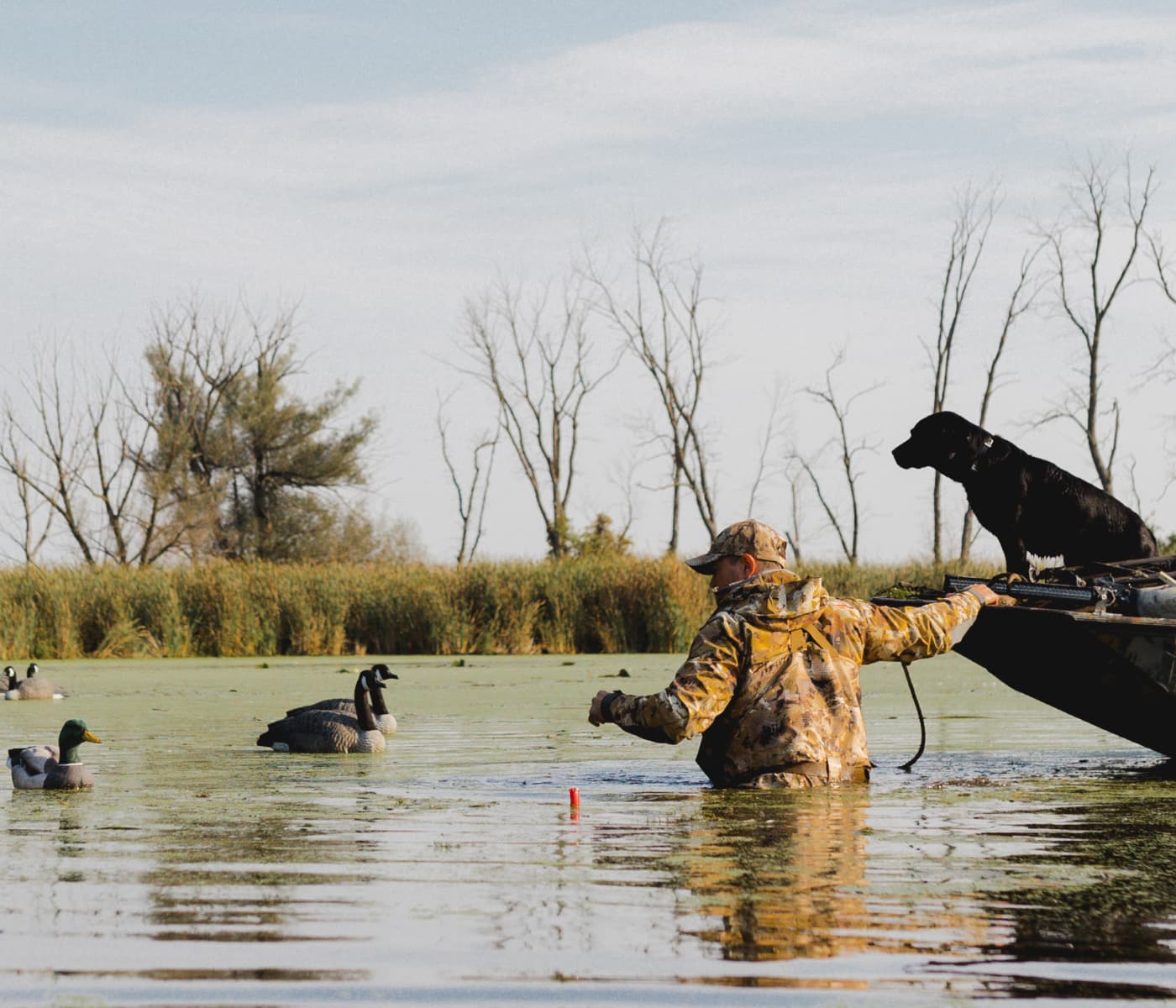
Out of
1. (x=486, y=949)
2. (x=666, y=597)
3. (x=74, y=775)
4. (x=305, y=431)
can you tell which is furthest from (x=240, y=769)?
(x=305, y=431)

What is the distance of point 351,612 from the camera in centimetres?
2592

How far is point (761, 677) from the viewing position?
6.97 m

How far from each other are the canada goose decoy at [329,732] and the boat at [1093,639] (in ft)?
11.0

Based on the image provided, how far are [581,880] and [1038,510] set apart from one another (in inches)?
186

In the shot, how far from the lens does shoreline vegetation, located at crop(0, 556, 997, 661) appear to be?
82.3 feet

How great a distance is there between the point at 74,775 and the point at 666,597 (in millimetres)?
17624

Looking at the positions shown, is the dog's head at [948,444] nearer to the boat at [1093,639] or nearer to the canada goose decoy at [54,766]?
the boat at [1093,639]

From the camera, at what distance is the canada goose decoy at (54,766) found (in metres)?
7.74

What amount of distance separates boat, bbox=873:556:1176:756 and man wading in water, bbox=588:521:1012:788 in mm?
620

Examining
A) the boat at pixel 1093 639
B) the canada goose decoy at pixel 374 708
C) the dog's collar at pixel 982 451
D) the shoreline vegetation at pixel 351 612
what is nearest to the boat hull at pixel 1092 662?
the boat at pixel 1093 639

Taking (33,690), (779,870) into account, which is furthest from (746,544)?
(33,690)

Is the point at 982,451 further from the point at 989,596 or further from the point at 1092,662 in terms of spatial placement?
the point at 989,596

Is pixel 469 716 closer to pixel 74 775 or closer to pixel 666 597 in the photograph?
pixel 74 775

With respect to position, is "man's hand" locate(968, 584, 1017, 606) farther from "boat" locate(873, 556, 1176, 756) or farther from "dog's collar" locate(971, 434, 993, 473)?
"dog's collar" locate(971, 434, 993, 473)
